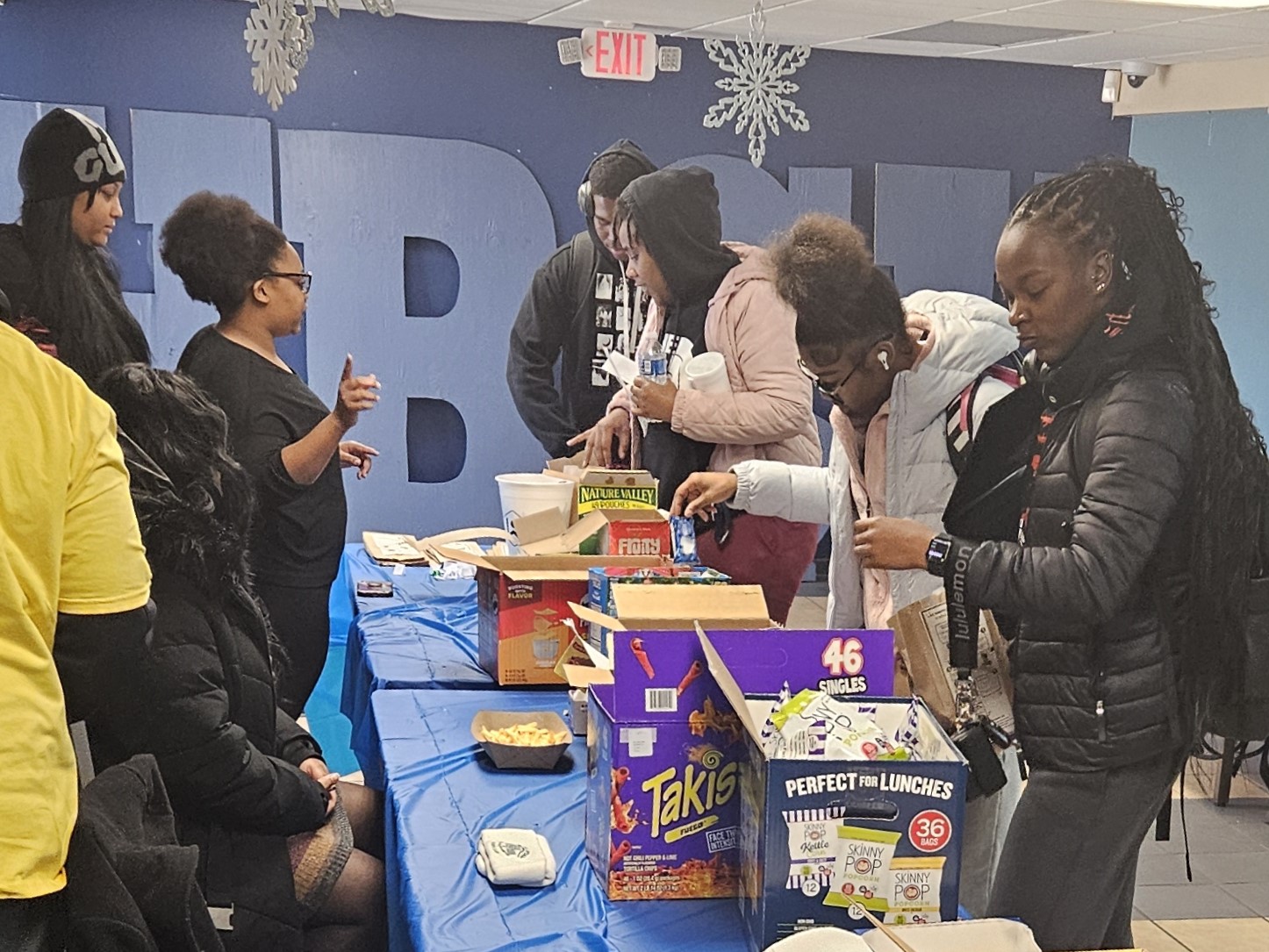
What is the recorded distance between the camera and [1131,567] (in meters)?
1.78

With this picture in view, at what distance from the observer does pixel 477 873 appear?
1.51 m

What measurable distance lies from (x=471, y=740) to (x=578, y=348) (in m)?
2.30

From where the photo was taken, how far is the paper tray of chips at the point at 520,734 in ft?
6.04

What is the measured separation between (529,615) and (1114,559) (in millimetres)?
987

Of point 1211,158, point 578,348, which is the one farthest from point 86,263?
point 1211,158

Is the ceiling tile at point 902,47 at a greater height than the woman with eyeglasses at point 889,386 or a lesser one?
greater

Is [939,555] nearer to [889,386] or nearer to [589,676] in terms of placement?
[889,386]

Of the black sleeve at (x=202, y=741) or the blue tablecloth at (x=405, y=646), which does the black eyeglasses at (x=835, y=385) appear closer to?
the blue tablecloth at (x=405, y=646)

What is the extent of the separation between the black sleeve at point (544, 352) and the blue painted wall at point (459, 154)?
0.11 metres

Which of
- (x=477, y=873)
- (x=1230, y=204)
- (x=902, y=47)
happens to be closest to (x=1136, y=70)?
(x=1230, y=204)

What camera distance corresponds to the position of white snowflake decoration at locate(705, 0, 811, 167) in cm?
396

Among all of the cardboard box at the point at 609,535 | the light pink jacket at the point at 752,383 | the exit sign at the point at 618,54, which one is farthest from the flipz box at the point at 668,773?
the exit sign at the point at 618,54

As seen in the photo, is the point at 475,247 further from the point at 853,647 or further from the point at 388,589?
the point at 853,647

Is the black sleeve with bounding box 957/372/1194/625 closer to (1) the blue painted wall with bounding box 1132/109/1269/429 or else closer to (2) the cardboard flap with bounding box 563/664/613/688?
(2) the cardboard flap with bounding box 563/664/613/688
